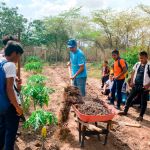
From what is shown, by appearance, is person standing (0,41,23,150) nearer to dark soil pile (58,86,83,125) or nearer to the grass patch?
dark soil pile (58,86,83,125)

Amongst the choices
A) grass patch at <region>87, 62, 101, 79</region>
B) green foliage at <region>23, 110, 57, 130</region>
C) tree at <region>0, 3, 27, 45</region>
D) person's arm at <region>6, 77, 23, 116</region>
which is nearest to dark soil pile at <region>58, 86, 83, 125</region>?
green foliage at <region>23, 110, 57, 130</region>

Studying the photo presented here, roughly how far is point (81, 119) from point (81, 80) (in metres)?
1.64

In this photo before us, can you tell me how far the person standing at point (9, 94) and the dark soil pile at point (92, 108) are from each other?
63.1 inches

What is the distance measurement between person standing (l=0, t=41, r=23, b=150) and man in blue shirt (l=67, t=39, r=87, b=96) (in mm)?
2602

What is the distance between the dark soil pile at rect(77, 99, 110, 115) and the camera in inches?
214

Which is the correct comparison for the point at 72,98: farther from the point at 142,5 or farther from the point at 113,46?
the point at 113,46

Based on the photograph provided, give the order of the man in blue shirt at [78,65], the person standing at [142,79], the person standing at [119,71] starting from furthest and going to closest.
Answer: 1. the person standing at [119,71]
2. the person standing at [142,79]
3. the man in blue shirt at [78,65]

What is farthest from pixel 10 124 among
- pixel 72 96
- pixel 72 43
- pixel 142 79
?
pixel 142 79

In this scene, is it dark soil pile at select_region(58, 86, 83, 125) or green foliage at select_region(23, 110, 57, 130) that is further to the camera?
dark soil pile at select_region(58, 86, 83, 125)

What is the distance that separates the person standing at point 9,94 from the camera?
12.9 ft

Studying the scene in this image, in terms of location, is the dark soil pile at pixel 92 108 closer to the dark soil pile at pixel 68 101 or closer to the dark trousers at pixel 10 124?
the dark soil pile at pixel 68 101

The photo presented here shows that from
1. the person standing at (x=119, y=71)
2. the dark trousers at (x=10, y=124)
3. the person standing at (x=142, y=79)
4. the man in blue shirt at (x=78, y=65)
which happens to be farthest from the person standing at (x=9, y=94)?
the person standing at (x=119, y=71)

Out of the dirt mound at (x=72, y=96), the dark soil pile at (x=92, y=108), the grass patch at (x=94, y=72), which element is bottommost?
the grass patch at (x=94, y=72)

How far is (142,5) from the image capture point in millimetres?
23609
